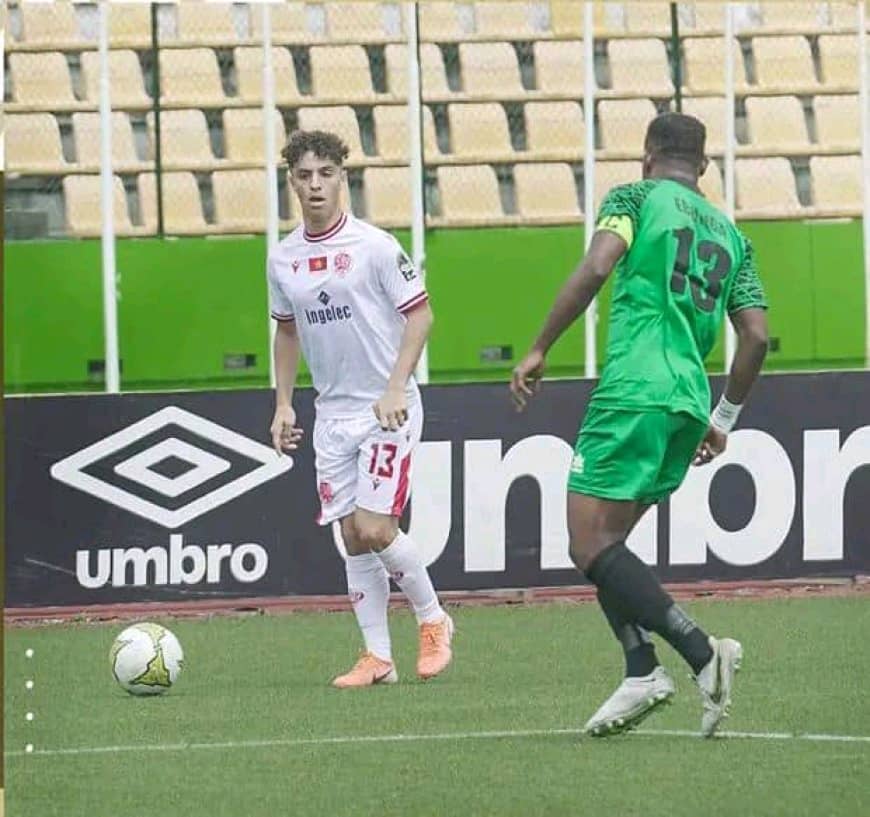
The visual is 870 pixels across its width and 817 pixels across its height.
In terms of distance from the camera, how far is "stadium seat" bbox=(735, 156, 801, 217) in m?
13.7

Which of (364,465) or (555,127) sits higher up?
(555,127)

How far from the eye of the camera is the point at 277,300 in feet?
28.0

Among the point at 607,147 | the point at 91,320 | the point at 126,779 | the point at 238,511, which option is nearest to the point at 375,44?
the point at 607,147

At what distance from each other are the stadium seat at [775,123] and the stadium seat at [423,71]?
73.9 inches

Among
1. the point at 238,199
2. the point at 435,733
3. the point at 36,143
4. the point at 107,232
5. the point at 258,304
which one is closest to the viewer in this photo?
the point at 435,733

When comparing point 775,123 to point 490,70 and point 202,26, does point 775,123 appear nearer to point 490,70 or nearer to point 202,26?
point 490,70

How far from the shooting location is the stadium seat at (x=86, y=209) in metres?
12.5

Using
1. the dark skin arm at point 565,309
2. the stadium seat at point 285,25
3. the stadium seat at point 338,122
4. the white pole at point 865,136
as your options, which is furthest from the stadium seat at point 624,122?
the dark skin arm at point 565,309

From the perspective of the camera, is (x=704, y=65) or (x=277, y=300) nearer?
(x=277, y=300)

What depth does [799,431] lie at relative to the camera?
11.6 meters

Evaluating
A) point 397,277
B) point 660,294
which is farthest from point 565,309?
point 397,277

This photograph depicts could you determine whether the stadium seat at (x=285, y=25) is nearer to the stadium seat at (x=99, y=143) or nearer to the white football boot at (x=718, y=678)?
the stadium seat at (x=99, y=143)

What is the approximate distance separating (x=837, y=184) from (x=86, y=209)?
4192 mm

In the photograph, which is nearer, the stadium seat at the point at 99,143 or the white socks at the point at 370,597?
the white socks at the point at 370,597
